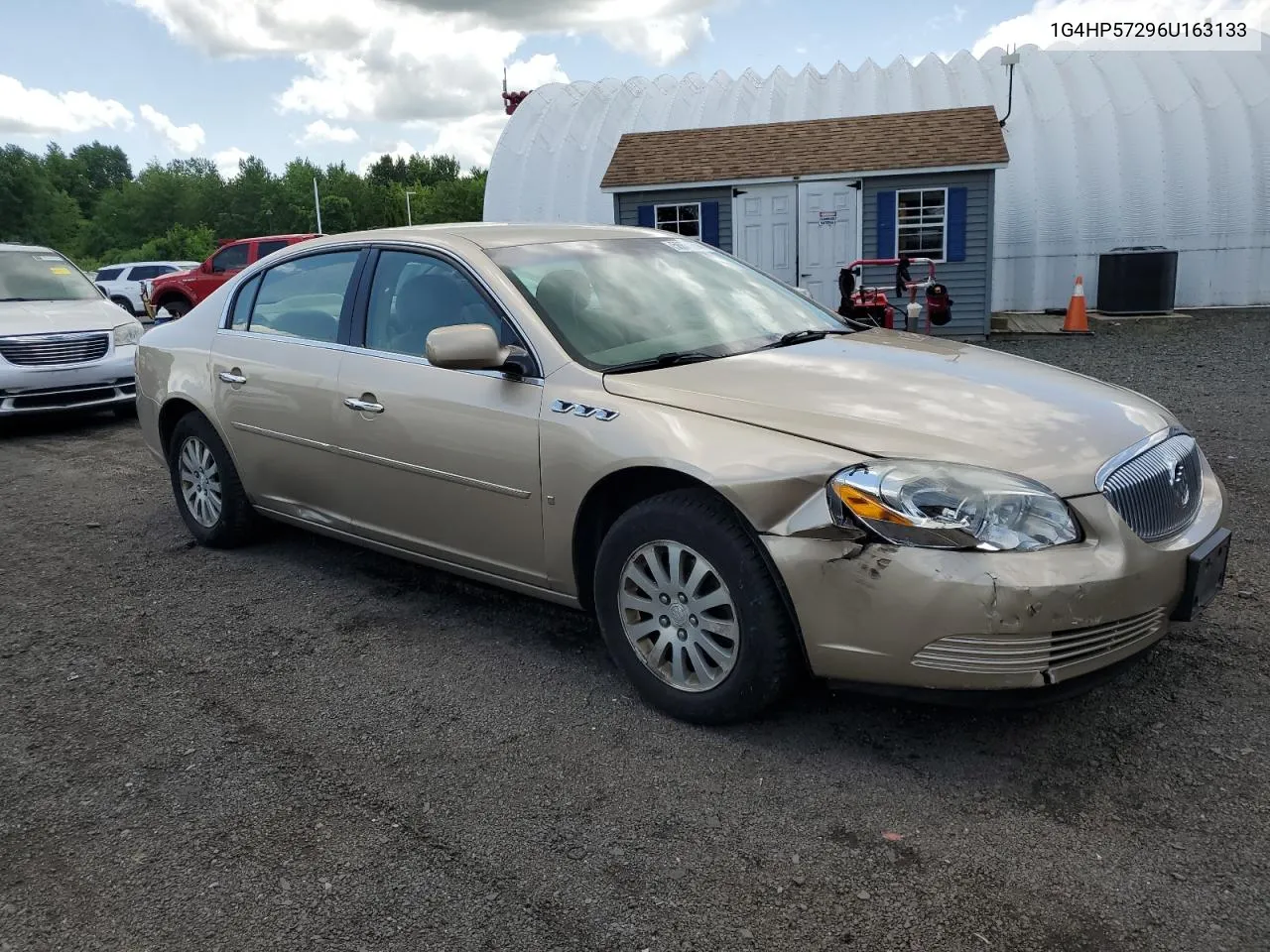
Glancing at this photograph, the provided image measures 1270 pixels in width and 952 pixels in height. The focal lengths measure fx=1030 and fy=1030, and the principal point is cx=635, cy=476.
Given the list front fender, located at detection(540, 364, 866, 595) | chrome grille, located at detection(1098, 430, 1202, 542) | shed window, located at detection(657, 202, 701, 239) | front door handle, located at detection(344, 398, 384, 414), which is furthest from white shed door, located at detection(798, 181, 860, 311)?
front fender, located at detection(540, 364, 866, 595)

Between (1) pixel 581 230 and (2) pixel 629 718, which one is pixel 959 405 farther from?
(1) pixel 581 230

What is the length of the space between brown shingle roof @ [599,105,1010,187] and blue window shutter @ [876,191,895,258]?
0.54 meters

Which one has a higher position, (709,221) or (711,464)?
(709,221)

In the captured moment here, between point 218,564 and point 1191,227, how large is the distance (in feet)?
62.4

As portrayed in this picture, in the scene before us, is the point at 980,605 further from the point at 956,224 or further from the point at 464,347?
the point at 956,224

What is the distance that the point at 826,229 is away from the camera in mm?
16875

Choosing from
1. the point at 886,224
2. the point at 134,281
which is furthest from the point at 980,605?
the point at 134,281

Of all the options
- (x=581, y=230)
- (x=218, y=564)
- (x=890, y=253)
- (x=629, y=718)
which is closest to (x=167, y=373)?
(x=218, y=564)

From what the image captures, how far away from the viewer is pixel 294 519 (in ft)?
16.0

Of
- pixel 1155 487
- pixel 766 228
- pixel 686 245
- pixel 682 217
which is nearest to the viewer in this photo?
pixel 1155 487

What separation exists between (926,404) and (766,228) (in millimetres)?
14545

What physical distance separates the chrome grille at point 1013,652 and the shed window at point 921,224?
14541mm

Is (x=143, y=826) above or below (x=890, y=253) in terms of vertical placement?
below

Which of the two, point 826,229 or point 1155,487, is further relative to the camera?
point 826,229
